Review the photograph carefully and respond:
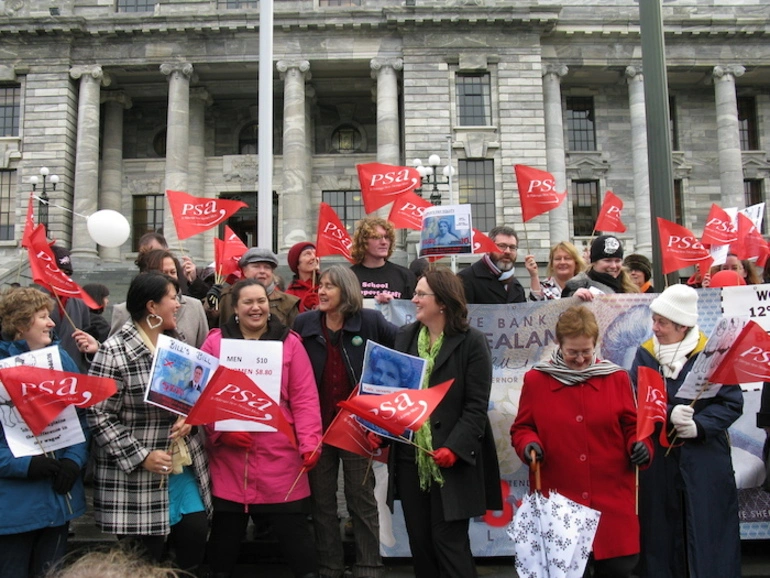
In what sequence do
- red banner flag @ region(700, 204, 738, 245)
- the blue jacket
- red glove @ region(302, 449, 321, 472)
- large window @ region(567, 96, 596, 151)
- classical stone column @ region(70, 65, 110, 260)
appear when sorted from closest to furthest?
the blue jacket
red glove @ region(302, 449, 321, 472)
red banner flag @ region(700, 204, 738, 245)
classical stone column @ region(70, 65, 110, 260)
large window @ region(567, 96, 596, 151)

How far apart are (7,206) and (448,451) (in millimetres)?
31063

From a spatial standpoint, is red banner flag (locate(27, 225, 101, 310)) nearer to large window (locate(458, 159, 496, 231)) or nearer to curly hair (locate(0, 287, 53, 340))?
curly hair (locate(0, 287, 53, 340))

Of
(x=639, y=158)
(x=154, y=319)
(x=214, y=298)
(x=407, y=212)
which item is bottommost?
(x=154, y=319)

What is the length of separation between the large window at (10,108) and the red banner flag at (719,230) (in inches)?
1157

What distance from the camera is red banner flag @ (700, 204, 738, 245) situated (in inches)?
396

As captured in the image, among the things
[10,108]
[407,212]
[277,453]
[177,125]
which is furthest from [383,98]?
[277,453]

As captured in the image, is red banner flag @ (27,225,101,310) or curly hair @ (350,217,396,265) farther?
red banner flag @ (27,225,101,310)

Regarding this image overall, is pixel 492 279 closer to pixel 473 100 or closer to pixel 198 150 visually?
pixel 473 100

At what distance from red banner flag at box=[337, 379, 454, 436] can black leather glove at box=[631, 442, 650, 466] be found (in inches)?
45.9

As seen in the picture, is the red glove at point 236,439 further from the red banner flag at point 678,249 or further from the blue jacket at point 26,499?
the red banner flag at point 678,249

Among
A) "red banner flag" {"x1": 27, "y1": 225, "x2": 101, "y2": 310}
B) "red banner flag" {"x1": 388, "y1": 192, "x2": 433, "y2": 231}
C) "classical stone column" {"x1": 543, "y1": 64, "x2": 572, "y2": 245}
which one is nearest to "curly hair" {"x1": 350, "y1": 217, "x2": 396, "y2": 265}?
"red banner flag" {"x1": 27, "y1": 225, "x2": 101, "y2": 310}

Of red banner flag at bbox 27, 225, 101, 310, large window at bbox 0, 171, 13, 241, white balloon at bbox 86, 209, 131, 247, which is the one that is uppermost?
large window at bbox 0, 171, 13, 241

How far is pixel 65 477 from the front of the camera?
3.90 m

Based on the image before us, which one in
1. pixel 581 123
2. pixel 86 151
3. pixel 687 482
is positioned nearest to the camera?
pixel 687 482
